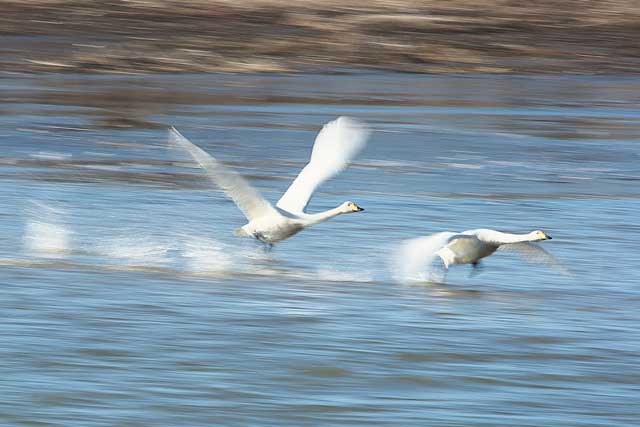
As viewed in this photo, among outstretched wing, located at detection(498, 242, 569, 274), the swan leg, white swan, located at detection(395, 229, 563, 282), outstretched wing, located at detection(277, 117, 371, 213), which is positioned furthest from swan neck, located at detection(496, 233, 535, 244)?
outstretched wing, located at detection(277, 117, 371, 213)

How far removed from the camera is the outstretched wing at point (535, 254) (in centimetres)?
1066

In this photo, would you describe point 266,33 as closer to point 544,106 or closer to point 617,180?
point 544,106

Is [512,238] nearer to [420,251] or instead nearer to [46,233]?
[420,251]

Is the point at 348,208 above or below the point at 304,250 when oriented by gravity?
above

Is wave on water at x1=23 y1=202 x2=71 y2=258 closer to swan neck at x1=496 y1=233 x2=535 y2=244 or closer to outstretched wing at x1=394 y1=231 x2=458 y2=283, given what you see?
outstretched wing at x1=394 y1=231 x2=458 y2=283

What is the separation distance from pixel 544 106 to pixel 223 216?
35.4ft

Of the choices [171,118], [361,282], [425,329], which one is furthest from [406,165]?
[425,329]

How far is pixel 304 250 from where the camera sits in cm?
1170

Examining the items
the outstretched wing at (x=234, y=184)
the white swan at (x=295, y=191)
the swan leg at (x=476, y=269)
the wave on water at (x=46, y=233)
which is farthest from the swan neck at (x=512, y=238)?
the wave on water at (x=46, y=233)

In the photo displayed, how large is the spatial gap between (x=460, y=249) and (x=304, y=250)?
160cm

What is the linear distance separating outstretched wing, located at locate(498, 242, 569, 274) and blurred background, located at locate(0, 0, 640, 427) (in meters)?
0.15

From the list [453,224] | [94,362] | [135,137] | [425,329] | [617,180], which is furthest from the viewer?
[135,137]

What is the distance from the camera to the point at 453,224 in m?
→ 12.9

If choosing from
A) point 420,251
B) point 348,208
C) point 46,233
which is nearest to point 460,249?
point 420,251
